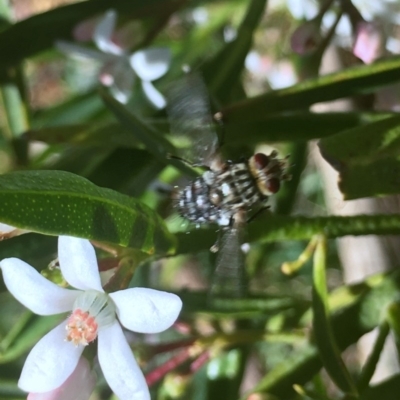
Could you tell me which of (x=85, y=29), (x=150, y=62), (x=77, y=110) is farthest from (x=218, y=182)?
(x=77, y=110)

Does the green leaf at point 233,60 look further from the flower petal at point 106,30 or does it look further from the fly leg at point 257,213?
the fly leg at point 257,213

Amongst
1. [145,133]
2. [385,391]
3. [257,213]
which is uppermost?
[145,133]

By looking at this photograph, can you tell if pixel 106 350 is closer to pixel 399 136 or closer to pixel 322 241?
pixel 322 241

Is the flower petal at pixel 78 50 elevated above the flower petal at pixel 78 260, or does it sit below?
below

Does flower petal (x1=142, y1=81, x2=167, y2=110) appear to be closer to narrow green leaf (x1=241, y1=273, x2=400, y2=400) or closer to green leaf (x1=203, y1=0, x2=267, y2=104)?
green leaf (x1=203, y1=0, x2=267, y2=104)

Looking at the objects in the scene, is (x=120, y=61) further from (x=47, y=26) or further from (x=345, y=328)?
(x=345, y=328)

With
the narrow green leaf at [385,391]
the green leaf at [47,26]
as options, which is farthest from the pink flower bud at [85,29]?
the narrow green leaf at [385,391]
